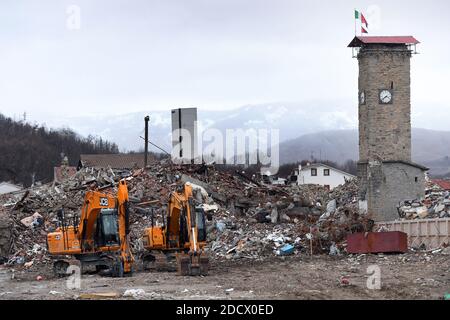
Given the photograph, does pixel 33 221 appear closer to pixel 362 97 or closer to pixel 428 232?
pixel 428 232

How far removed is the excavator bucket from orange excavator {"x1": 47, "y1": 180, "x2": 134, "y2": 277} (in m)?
1.71

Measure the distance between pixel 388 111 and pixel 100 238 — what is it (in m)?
20.9

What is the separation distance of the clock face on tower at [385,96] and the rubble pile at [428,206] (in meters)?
5.28

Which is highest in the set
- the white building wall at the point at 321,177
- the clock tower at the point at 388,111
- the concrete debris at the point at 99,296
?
the clock tower at the point at 388,111

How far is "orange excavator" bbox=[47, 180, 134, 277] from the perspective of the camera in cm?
2455

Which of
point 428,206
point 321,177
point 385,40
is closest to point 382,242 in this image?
point 428,206

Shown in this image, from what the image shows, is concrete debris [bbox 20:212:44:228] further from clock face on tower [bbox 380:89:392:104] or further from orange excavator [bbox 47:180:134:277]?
clock face on tower [bbox 380:89:392:104]

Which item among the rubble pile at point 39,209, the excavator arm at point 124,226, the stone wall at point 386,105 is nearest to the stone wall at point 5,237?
the rubble pile at point 39,209

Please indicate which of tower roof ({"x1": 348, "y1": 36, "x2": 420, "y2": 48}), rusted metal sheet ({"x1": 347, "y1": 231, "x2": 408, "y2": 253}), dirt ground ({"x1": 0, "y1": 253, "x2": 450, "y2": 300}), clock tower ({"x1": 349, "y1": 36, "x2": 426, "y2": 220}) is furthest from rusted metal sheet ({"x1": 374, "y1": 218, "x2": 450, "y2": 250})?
tower roof ({"x1": 348, "y1": 36, "x2": 420, "y2": 48})

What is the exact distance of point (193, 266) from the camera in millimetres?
24156

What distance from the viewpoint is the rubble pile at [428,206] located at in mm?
34969

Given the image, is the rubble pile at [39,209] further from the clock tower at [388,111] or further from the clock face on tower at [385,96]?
the clock face on tower at [385,96]
